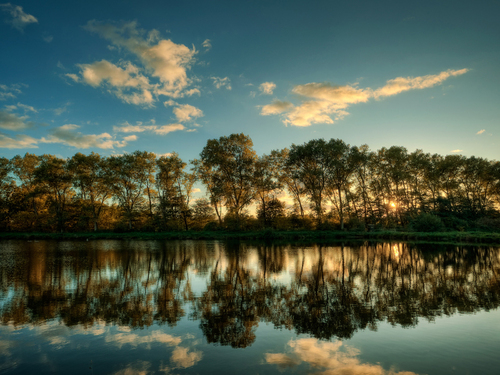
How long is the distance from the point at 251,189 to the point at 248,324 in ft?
172

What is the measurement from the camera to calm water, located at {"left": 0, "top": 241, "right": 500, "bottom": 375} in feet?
18.2

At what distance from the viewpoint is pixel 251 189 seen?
59.9 m

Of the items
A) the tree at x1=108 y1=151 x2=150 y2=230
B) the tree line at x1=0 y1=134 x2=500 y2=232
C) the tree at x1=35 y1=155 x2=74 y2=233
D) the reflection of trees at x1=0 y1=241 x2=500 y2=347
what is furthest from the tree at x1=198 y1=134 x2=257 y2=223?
the reflection of trees at x1=0 y1=241 x2=500 y2=347

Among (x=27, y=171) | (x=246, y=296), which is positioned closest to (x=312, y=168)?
(x=246, y=296)

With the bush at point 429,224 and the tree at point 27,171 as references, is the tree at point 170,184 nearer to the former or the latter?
the tree at point 27,171

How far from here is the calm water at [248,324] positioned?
18.2 ft

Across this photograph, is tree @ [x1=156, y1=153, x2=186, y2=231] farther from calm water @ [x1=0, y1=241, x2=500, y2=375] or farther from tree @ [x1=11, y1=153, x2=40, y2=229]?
calm water @ [x1=0, y1=241, x2=500, y2=375]

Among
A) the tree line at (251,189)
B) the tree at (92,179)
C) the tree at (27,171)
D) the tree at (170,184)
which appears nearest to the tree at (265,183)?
the tree line at (251,189)

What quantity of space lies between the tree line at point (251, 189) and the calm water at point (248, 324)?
4365 cm

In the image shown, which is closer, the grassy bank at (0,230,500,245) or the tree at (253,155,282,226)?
the grassy bank at (0,230,500,245)

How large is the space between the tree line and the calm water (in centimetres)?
4365

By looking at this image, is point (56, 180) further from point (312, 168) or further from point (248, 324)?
point (248, 324)

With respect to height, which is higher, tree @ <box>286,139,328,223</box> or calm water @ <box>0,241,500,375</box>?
tree @ <box>286,139,328,223</box>

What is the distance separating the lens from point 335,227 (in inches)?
2195
